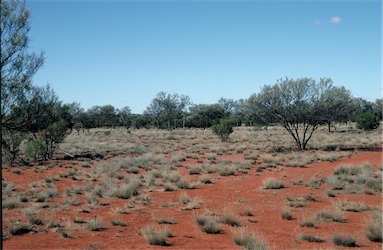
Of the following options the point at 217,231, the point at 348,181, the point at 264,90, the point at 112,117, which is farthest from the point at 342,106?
the point at 112,117

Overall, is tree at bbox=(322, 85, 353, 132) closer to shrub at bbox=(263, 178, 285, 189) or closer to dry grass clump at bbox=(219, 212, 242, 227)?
shrub at bbox=(263, 178, 285, 189)

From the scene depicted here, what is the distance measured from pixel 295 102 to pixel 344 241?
25.0 m

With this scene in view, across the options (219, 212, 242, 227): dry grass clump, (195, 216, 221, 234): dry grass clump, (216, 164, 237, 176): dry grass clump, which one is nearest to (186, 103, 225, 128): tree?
(216, 164, 237, 176): dry grass clump

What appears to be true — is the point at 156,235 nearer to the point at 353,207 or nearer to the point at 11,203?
the point at 353,207

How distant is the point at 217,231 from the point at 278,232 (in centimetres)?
176

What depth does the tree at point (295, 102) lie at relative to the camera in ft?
104

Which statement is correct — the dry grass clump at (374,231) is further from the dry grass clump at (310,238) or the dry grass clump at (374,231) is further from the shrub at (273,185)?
the shrub at (273,185)

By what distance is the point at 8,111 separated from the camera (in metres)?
12.3

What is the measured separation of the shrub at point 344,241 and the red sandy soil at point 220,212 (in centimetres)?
18

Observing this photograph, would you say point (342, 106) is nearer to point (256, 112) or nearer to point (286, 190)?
point (256, 112)

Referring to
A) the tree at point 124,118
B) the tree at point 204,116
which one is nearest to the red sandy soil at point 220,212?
the tree at point 204,116

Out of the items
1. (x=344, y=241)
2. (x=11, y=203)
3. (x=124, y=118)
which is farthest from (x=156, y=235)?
(x=124, y=118)

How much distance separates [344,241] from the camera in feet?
28.0

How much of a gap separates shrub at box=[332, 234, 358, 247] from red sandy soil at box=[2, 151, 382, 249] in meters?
0.18
